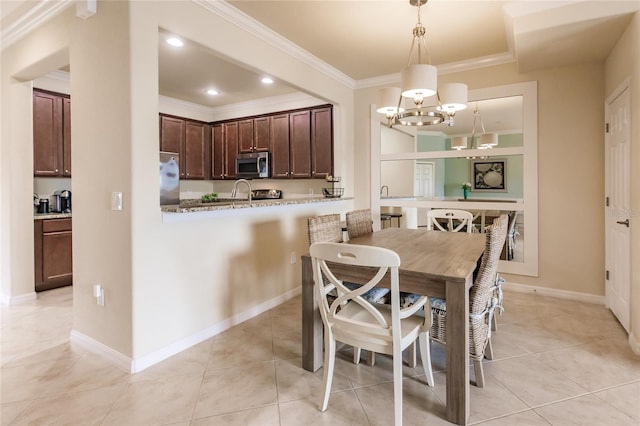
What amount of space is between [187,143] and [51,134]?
1982 mm

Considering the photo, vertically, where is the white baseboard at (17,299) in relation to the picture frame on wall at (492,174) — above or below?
below

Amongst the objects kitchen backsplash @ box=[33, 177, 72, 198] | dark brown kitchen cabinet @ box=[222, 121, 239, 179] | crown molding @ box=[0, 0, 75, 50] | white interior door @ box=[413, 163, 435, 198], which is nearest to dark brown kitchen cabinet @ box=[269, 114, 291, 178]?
dark brown kitchen cabinet @ box=[222, 121, 239, 179]

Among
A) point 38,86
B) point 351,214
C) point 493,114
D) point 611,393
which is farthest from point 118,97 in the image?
point 493,114

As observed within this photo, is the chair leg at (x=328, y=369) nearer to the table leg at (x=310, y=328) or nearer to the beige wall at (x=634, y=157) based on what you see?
the table leg at (x=310, y=328)

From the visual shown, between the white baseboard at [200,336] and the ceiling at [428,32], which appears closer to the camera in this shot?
the white baseboard at [200,336]

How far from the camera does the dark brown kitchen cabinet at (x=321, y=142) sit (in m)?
5.05

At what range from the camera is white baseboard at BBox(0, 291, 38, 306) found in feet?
11.6

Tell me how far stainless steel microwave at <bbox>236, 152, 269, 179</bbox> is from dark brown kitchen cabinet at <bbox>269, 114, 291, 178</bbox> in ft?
0.42

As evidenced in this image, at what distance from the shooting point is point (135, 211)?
221 centimetres

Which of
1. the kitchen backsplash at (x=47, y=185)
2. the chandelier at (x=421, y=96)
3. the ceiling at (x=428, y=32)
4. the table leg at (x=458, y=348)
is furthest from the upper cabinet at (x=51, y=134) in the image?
the table leg at (x=458, y=348)

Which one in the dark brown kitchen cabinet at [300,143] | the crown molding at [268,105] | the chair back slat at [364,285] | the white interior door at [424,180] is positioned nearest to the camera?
the chair back slat at [364,285]

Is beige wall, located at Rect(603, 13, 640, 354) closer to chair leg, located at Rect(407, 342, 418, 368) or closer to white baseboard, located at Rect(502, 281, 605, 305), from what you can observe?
white baseboard, located at Rect(502, 281, 605, 305)

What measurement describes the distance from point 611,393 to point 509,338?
0.74m

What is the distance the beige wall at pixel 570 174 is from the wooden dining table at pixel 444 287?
5.33ft
